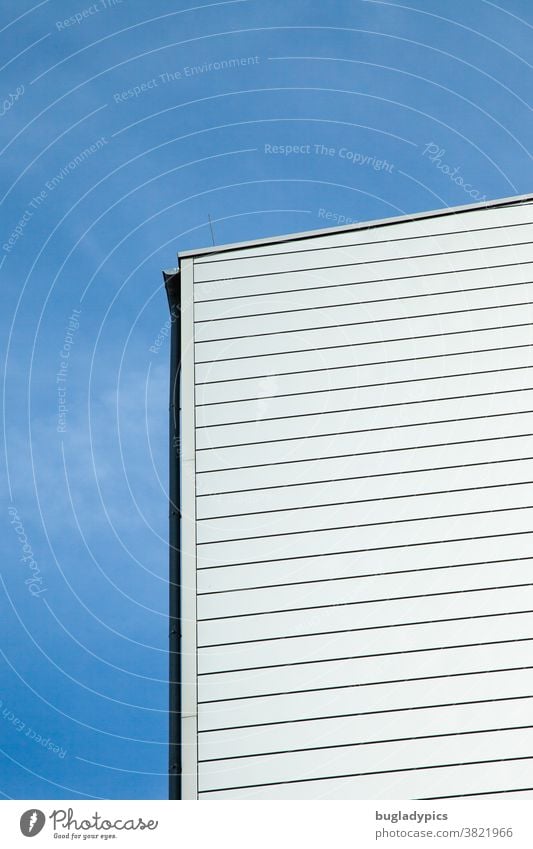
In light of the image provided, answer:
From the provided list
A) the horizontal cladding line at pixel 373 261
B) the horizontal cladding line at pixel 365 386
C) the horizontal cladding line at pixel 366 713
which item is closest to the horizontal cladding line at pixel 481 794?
the horizontal cladding line at pixel 366 713

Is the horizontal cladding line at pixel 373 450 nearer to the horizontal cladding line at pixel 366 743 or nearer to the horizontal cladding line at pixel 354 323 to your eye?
the horizontal cladding line at pixel 354 323

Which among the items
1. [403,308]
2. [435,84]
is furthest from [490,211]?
[435,84]

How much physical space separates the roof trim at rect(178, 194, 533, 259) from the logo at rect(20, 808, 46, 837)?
4.98 metres

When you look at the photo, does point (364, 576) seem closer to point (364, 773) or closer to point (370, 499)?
→ point (370, 499)

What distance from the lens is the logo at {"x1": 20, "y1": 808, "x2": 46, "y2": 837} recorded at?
4.34 meters

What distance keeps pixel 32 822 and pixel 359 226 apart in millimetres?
5301

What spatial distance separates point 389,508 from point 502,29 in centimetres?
490

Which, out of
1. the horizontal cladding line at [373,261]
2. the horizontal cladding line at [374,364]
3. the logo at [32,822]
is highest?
the horizontal cladding line at [373,261]

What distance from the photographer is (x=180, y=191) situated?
29.9ft

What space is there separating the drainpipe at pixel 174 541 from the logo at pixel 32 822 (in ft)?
5.75

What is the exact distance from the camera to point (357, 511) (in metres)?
6.71

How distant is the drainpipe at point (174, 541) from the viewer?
20.4 ft

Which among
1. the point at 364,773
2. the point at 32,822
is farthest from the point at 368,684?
the point at 32,822

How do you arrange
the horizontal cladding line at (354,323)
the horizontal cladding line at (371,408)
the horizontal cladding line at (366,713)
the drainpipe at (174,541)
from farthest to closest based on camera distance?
the horizontal cladding line at (354,323) < the horizontal cladding line at (371,408) < the drainpipe at (174,541) < the horizontal cladding line at (366,713)
